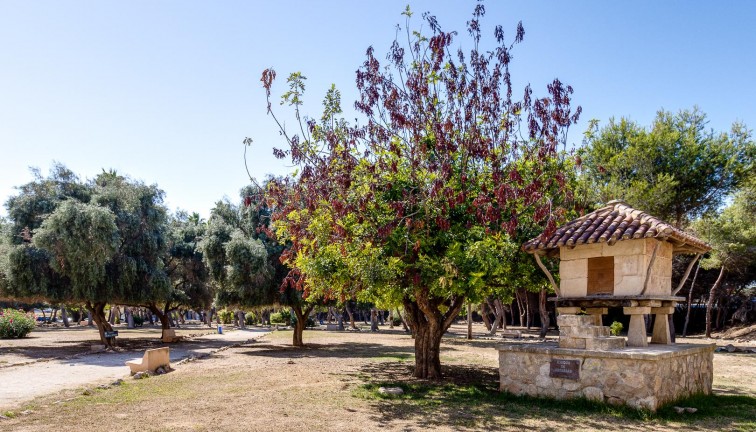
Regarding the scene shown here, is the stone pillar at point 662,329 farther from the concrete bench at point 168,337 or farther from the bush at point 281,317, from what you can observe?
the bush at point 281,317

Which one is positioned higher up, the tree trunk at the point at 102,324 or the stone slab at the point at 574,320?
the stone slab at the point at 574,320

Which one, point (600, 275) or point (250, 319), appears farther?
point (250, 319)

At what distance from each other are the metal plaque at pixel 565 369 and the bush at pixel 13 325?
121ft

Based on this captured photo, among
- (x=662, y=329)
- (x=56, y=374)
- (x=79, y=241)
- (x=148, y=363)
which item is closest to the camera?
(x=662, y=329)

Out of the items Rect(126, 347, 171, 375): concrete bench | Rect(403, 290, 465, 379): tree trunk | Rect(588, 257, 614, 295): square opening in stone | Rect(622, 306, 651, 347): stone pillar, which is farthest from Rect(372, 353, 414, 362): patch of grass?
Rect(622, 306, 651, 347): stone pillar

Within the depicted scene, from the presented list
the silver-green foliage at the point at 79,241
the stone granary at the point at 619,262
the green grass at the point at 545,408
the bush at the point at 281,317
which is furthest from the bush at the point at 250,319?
the stone granary at the point at 619,262

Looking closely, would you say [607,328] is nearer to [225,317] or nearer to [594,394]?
[594,394]

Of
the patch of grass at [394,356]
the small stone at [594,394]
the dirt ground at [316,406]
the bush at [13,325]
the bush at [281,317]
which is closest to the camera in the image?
the dirt ground at [316,406]

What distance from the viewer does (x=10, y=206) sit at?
27531 mm

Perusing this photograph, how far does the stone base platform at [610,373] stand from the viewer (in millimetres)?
9961

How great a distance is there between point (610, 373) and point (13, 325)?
37962 millimetres

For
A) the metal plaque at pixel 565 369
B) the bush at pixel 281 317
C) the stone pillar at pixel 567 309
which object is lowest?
the bush at pixel 281 317

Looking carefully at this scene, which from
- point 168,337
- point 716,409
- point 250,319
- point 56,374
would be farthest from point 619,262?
point 250,319

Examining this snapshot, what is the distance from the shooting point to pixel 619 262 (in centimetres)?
1143
